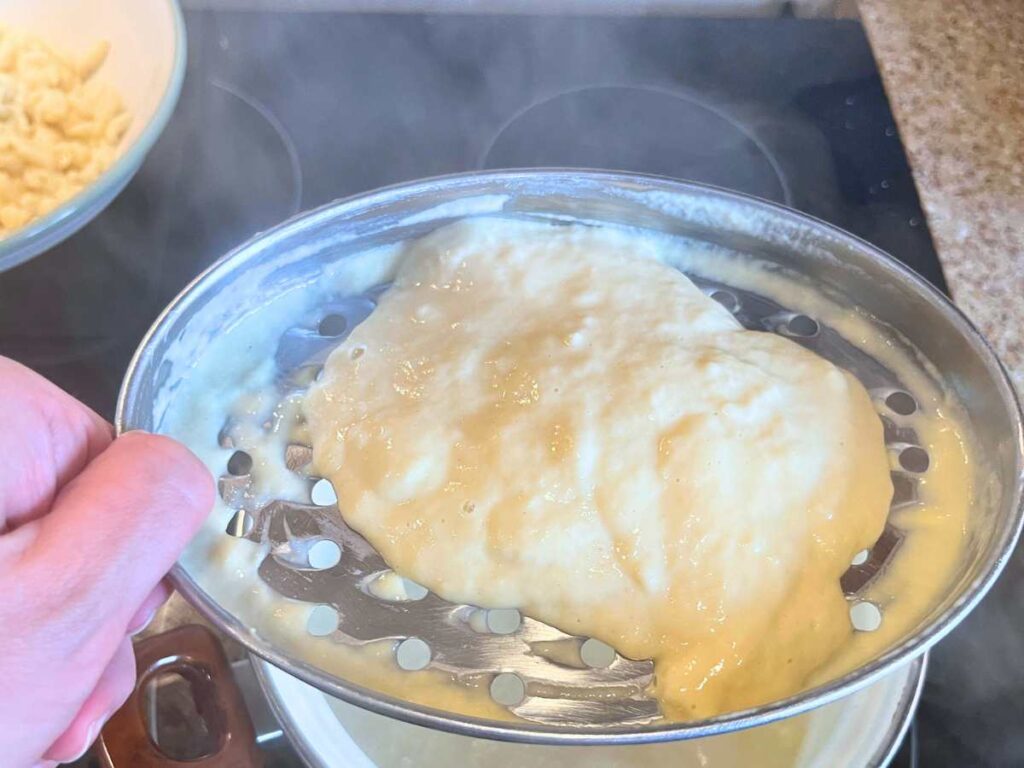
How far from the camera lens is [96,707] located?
47 cm

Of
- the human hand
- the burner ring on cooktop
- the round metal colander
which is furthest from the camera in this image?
the burner ring on cooktop

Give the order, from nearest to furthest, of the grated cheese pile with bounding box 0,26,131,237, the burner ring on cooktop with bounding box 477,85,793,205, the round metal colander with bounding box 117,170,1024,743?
the round metal colander with bounding box 117,170,1024,743
the grated cheese pile with bounding box 0,26,131,237
the burner ring on cooktop with bounding box 477,85,793,205

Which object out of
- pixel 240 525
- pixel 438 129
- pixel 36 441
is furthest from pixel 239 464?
pixel 438 129

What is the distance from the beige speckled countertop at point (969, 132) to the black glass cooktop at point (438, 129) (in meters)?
0.02

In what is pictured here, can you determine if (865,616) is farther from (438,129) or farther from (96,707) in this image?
(438,129)

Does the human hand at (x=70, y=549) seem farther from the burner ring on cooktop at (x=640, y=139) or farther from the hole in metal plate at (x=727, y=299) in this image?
the burner ring on cooktop at (x=640, y=139)

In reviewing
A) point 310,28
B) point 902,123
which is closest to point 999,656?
point 902,123

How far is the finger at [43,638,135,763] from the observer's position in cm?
45

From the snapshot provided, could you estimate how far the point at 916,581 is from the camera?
1.80 ft

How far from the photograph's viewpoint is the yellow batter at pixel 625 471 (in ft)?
1.76

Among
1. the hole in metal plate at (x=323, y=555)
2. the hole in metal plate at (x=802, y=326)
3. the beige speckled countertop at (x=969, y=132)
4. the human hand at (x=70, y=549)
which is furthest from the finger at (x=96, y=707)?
the beige speckled countertop at (x=969, y=132)

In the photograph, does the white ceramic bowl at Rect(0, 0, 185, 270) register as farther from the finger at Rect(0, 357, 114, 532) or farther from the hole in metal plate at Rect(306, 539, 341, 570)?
the hole in metal plate at Rect(306, 539, 341, 570)

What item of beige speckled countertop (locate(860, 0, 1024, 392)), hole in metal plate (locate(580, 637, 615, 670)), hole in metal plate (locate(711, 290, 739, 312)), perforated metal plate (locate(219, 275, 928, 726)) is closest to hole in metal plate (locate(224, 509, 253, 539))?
perforated metal plate (locate(219, 275, 928, 726))

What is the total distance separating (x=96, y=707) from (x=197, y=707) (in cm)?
19
